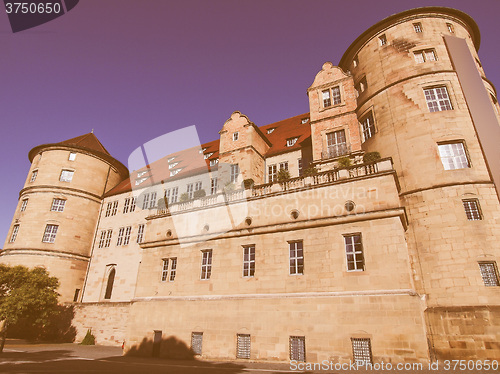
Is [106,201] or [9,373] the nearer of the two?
[9,373]

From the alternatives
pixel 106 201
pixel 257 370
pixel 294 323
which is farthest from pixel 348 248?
pixel 106 201

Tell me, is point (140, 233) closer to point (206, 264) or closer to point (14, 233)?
point (206, 264)

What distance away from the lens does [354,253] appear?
1551 cm

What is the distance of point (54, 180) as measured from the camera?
35156 millimetres

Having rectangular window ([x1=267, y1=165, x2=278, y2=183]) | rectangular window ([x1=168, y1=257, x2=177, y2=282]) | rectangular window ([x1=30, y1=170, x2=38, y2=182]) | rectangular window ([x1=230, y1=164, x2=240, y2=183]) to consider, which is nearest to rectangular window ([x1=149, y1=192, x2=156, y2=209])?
rectangular window ([x1=230, y1=164, x2=240, y2=183])

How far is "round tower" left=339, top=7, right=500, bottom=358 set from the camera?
1532cm

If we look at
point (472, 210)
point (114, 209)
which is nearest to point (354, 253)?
point (472, 210)

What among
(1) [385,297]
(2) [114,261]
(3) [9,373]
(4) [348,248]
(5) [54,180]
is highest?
(5) [54,180]

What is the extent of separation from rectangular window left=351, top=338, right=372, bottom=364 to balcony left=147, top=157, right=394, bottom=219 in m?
8.15

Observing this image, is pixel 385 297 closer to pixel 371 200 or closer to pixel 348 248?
pixel 348 248

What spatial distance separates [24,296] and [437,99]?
34210 mm

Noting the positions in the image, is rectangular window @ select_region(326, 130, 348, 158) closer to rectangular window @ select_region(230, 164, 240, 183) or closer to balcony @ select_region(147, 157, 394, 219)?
balcony @ select_region(147, 157, 394, 219)

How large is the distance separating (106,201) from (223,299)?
2547cm

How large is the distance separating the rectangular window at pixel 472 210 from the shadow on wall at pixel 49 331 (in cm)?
3391
